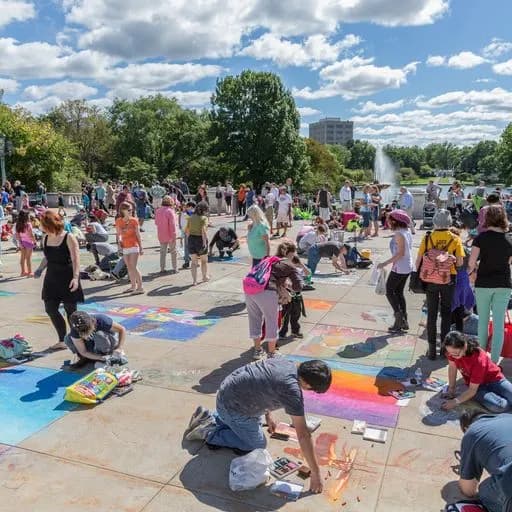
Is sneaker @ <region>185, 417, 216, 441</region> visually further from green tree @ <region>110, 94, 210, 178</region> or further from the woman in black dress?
green tree @ <region>110, 94, 210, 178</region>

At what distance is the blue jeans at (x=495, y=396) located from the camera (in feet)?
15.0

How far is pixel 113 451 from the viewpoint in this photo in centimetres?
414

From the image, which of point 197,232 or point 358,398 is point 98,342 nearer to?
point 358,398

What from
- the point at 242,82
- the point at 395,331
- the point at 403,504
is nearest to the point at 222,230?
the point at 395,331

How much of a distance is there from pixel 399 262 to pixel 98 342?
375cm

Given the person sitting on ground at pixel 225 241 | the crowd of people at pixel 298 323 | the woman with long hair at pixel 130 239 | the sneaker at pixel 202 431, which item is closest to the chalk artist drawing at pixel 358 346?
the crowd of people at pixel 298 323

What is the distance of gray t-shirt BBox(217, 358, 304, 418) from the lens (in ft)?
11.5

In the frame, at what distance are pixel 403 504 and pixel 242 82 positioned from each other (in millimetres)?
46600

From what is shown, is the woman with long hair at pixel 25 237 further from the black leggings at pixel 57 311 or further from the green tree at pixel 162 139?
the green tree at pixel 162 139

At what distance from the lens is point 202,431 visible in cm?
421

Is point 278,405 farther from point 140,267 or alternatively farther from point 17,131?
point 17,131

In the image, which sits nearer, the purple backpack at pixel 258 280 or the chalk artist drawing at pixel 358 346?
the purple backpack at pixel 258 280

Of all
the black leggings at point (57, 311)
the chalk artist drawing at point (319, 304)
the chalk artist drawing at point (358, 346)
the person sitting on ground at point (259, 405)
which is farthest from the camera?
the chalk artist drawing at point (319, 304)

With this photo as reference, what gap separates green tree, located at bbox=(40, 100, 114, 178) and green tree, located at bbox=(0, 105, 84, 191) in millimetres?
20711
